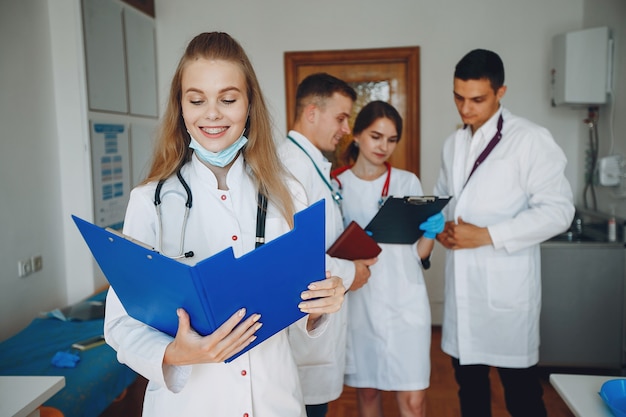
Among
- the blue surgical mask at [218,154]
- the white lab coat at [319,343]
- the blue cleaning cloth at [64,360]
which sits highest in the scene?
the blue surgical mask at [218,154]

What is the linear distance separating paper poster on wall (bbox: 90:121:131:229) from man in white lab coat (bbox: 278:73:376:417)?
172cm

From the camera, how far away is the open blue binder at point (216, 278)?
2.98 feet

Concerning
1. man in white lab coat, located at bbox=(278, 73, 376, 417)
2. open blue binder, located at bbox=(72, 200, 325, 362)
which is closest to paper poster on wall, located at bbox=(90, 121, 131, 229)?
man in white lab coat, located at bbox=(278, 73, 376, 417)

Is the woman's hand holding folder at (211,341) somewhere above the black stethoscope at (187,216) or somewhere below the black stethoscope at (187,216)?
below

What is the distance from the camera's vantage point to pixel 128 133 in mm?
3744

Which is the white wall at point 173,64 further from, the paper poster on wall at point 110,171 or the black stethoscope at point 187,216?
the black stethoscope at point 187,216

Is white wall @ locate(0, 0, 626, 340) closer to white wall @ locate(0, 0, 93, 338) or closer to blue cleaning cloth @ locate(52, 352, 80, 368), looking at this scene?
white wall @ locate(0, 0, 93, 338)

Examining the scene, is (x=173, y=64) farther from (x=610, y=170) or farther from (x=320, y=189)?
(x=610, y=170)

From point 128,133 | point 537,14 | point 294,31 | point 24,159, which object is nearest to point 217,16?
point 294,31

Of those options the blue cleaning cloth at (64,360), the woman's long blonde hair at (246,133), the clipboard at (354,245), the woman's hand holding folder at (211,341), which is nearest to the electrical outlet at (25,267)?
the blue cleaning cloth at (64,360)

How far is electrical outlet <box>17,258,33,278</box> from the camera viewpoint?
2893 millimetres

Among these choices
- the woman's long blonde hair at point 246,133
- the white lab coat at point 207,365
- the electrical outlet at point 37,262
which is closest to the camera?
the white lab coat at point 207,365

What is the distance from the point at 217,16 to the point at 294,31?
0.62 m

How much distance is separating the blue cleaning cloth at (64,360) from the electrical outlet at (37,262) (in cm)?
85
